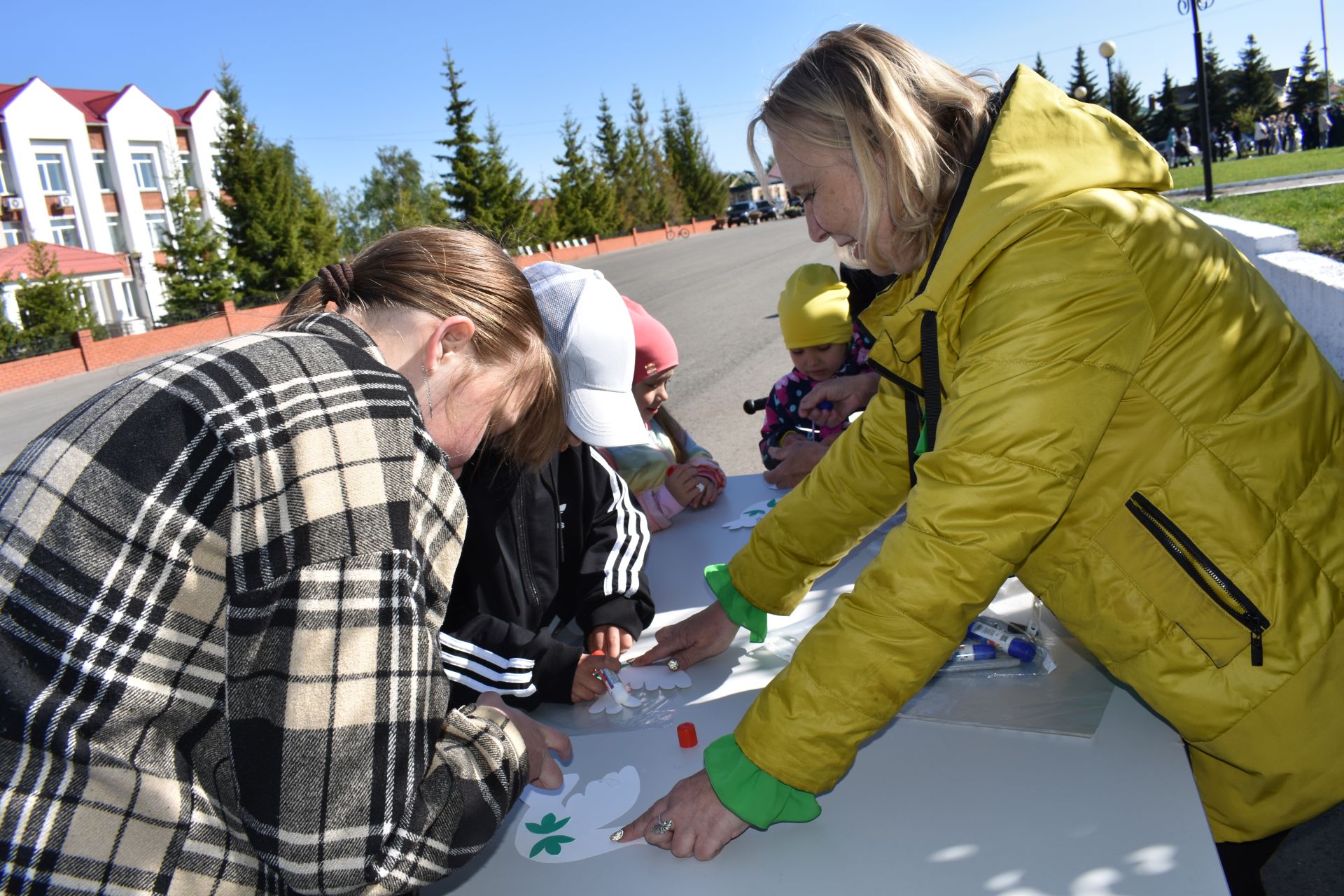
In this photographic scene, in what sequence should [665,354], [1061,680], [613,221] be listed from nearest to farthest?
[1061,680] < [665,354] < [613,221]

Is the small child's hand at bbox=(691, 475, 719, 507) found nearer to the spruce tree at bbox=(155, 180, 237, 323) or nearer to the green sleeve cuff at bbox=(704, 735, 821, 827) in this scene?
the green sleeve cuff at bbox=(704, 735, 821, 827)

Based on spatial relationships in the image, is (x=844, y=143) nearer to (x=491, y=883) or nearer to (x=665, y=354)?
(x=491, y=883)

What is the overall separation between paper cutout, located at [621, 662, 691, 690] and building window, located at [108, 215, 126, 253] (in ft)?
143

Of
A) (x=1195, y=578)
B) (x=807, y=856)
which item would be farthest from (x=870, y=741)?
(x=1195, y=578)

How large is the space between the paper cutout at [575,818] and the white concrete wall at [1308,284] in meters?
2.49

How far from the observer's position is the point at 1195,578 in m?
1.12

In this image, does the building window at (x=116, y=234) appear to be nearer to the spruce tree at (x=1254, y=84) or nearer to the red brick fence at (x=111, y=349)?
the red brick fence at (x=111, y=349)

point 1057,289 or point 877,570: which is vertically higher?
point 1057,289

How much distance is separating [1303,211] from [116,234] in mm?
42149

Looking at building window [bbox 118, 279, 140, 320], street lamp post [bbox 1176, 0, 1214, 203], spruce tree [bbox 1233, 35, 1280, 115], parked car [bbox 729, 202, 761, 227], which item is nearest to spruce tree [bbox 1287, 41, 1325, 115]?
spruce tree [bbox 1233, 35, 1280, 115]

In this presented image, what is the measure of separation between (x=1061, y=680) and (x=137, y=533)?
1.31 meters

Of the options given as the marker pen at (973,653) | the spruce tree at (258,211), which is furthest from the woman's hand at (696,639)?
the spruce tree at (258,211)

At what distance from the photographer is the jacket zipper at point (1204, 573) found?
111 cm

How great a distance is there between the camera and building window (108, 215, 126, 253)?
3800cm
